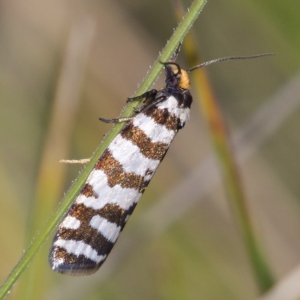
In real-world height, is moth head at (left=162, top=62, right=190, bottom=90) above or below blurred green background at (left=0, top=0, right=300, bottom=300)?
below

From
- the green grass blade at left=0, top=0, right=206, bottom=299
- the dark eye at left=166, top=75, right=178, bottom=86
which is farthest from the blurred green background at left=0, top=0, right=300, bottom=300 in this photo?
the green grass blade at left=0, top=0, right=206, bottom=299

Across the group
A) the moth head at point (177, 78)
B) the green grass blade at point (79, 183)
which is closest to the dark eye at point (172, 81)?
the moth head at point (177, 78)

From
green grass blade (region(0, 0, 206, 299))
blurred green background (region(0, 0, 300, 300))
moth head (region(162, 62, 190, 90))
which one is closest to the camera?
green grass blade (region(0, 0, 206, 299))

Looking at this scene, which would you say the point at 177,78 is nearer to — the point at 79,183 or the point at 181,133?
the point at 79,183

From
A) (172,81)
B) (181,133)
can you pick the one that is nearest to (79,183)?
(172,81)

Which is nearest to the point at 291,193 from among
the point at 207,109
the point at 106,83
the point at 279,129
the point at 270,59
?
the point at 279,129

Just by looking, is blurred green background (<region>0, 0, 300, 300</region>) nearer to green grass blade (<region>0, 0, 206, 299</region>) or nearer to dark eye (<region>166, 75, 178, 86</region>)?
dark eye (<region>166, 75, 178, 86</region>)

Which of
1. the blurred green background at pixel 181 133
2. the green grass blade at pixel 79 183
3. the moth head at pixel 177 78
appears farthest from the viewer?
the blurred green background at pixel 181 133

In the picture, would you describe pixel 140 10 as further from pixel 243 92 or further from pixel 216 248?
pixel 216 248

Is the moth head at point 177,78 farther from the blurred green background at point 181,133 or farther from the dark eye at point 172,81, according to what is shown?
the blurred green background at point 181,133
